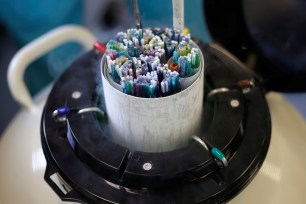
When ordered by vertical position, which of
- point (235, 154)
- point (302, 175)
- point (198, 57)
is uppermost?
point (198, 57)

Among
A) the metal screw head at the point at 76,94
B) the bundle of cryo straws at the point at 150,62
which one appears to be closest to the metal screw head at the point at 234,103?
the bundle of cryo straws at the point at 150,62

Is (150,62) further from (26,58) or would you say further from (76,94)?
(26,58)

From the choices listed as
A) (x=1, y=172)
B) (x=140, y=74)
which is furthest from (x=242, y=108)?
(x=1, y=172)

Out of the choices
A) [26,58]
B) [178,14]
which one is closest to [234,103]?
[178,14]

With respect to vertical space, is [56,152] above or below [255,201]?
above

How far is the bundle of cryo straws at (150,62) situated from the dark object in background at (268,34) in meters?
0.25

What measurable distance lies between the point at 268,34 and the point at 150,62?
1.08 ft

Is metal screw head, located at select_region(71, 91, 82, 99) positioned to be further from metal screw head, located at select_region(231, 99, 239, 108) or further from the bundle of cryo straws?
metal screw head, located at select_region(231, 99, 239, 108)

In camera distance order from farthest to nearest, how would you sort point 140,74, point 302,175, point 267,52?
point 267,52 → point 302,175 → point 140,74

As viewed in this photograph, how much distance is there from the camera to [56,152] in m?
0.52

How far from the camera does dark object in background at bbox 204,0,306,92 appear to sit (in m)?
0.66

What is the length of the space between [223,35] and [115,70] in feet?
1.15

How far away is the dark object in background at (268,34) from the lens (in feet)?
2.16

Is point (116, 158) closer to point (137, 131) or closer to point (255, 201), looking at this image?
point (137, 131)
